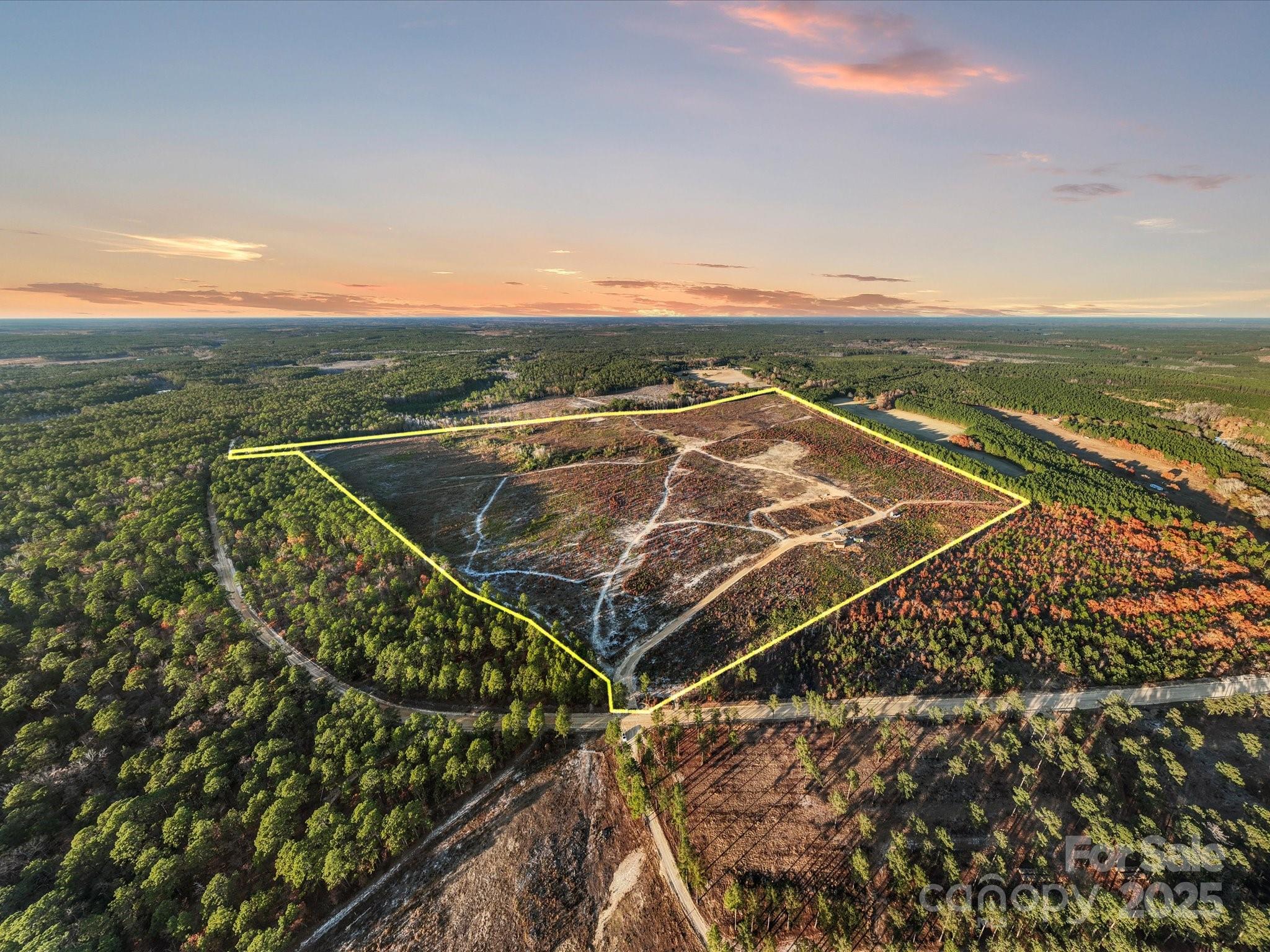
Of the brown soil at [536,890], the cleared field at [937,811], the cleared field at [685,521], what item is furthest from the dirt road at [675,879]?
the cleared field at [685,521]

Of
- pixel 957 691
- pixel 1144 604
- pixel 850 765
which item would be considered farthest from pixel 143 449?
pixel 1144 604

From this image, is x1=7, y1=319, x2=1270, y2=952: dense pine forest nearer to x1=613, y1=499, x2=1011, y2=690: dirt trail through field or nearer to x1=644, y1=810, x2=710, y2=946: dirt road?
x1=613, y1=499, x2=1011, y2=690: dirt trail through field

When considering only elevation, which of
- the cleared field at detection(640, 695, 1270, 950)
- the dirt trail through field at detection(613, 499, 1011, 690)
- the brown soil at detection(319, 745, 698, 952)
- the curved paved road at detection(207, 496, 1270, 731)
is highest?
the dirt trail through field at detection(613, 499, 1011, 690)

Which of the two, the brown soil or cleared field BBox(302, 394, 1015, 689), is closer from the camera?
the brown soil

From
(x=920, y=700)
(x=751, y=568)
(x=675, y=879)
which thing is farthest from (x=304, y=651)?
(x=920, y=700)

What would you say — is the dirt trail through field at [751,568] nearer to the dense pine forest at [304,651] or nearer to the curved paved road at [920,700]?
the dense pine forest at [304,651]

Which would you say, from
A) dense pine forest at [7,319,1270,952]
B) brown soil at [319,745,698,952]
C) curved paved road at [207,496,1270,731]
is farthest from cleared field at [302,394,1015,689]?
brown soil at [319,745,698,952]

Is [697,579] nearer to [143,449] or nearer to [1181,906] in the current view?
[1181,906]
